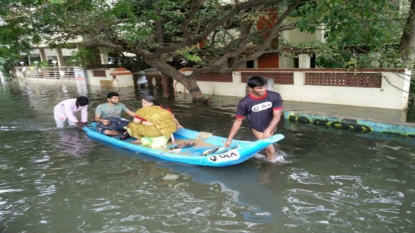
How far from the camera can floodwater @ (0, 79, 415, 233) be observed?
4.07m

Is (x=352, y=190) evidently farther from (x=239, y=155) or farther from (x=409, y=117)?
(x=409, y=117)

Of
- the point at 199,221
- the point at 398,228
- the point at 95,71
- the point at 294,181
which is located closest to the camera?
the point at 398,228

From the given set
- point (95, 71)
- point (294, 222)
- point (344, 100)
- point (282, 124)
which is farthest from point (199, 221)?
point (95, 71)

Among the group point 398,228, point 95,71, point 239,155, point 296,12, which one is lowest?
point 398,228

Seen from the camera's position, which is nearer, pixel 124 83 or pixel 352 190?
pixel 352 190

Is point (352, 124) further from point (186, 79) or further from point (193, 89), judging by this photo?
point (186, 79)

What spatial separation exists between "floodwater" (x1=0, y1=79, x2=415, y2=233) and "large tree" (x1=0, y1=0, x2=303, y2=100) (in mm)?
3416

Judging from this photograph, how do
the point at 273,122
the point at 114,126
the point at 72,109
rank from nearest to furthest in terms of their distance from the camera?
the point at 273,122
the point at 114,126
the point at 72,109

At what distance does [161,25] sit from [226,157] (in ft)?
30.2

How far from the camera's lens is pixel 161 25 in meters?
13.2

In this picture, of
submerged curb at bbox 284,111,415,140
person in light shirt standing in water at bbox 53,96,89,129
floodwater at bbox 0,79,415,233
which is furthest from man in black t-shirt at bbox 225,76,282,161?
person in light shirt standing in water at bbox 53,96,89,129

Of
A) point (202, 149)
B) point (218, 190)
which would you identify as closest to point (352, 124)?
point (202, 149)

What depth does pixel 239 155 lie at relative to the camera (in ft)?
17.8

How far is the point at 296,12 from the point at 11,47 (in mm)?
9182
